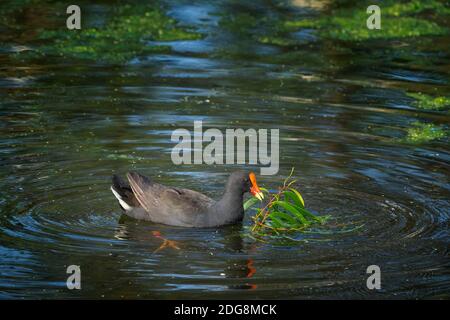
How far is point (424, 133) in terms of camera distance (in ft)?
42.9

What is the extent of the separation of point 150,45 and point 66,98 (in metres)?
2.88

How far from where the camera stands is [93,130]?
42.6 feet

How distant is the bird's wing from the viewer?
10039 millimetres

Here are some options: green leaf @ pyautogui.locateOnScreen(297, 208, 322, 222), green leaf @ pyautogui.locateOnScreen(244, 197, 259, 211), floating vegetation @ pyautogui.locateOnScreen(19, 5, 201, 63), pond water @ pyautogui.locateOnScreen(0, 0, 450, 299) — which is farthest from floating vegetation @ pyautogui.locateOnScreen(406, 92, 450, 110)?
green leaf @ pyautogui.locateOnScreen(297, 208, 322, 222)

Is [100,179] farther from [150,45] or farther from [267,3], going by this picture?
[267,3]

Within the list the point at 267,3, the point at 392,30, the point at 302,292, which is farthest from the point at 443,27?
the point at 302,292

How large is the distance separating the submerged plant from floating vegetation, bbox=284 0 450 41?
25.3 feet

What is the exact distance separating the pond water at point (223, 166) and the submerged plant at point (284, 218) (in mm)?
179

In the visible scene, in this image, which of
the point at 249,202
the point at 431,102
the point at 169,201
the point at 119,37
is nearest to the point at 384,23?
the point at 431,102

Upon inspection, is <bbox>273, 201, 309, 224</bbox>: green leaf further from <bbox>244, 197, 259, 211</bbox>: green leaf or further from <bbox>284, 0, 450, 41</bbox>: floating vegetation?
<bbox>284, 0, 450, 41</bbox>: floating vegetation

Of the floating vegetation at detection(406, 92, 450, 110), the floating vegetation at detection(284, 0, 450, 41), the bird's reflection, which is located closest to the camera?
the bird's reflection

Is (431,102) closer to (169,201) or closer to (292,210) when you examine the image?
(292,210)

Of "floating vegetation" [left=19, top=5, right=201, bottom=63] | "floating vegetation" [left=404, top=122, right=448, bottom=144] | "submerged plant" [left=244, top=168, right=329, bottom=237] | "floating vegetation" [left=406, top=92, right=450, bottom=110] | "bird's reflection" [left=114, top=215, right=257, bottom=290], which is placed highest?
"floating vegetation" [left=19, top=5, right=201, bottom=63]

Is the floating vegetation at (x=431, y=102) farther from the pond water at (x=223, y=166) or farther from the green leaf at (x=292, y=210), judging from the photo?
the green leaf at (x=292, y=210)
